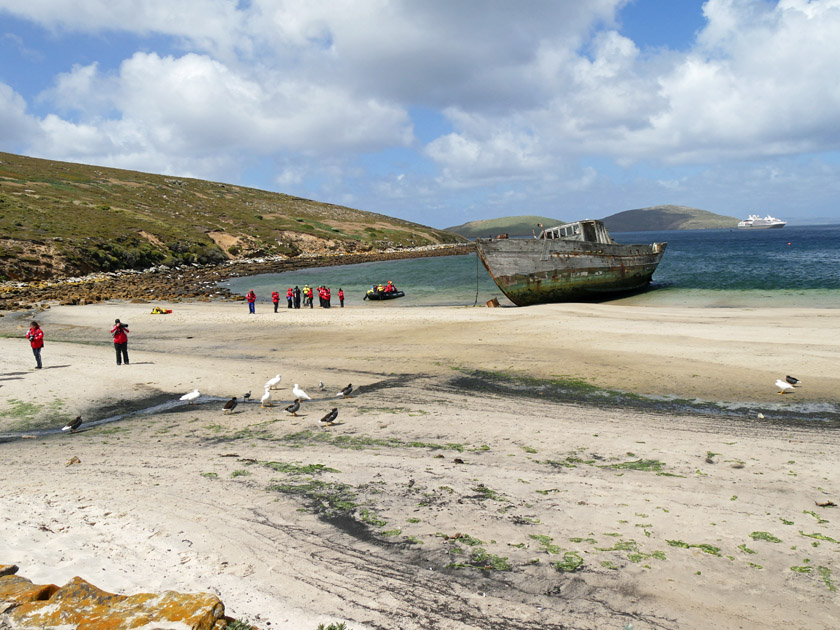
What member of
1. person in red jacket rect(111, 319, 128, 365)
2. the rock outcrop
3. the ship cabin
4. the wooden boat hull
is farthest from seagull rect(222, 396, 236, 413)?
the ship cabin

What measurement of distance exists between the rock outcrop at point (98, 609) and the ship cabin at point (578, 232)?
3102 cm

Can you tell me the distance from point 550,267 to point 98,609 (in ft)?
96.4

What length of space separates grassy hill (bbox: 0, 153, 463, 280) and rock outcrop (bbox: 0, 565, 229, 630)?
48689 millimetres

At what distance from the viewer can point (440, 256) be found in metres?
92.5

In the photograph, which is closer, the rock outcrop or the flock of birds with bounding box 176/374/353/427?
the rock outcrop

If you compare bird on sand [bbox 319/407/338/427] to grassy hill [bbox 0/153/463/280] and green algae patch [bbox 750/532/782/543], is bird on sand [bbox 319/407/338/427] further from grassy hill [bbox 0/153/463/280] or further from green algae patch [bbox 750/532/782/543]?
grassy hill [bbox 0/153/463/280]

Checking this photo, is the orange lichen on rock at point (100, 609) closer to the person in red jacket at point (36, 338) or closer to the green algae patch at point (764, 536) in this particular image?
the green algae patch at point (764, 536)

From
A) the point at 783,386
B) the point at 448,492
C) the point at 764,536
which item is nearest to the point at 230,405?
the point at 448,492

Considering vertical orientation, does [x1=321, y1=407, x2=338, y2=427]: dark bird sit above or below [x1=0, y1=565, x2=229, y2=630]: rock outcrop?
below

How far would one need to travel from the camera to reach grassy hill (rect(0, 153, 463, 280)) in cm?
5172

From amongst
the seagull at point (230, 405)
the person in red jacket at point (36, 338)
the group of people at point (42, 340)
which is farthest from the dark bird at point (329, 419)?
the person in red jacket at point (36, 338)

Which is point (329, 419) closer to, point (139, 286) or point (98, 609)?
point (98, 609)

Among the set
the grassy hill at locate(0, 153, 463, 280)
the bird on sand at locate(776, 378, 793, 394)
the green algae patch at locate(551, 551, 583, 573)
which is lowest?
the green algae patch at locate(551, 551, 583, 573)

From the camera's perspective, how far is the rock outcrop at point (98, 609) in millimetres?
4215
